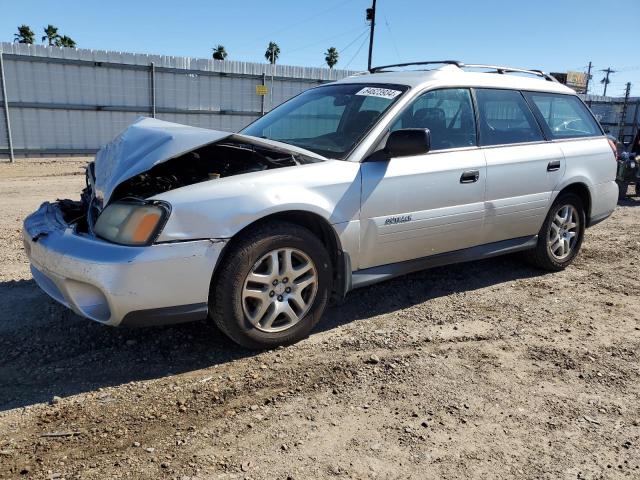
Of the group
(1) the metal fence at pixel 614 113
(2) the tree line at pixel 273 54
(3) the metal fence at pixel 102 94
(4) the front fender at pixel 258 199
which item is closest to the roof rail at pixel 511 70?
(4) the front fender at pixel 258 199

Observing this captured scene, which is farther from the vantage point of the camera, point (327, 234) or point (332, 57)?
point (332, 57)

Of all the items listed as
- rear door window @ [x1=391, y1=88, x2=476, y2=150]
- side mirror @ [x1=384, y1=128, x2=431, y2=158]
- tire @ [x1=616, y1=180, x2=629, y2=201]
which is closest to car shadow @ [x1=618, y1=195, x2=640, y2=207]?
tire @ [x1=616, y1=180, x2=629, y2=201]

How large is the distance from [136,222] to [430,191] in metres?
2.07

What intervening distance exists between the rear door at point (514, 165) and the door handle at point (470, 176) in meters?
0.14

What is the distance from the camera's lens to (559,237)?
5.12m

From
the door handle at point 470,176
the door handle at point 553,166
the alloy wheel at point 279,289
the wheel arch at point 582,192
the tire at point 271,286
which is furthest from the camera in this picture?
the wheel arch at point 582,192

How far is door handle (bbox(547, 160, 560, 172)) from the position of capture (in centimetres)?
470

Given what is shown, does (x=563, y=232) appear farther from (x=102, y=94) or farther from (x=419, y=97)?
(x=102, y=94)

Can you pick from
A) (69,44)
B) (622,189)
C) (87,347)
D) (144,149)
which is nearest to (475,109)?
(144,149)

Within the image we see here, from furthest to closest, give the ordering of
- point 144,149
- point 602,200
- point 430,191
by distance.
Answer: point 602,200 < point 430,191 < point 144,149

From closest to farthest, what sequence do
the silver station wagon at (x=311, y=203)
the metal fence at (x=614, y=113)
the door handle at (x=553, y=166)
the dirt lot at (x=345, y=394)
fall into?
the dirt lot at (x=345, y=394), the silver station wagon at (x=311, y=203), the door handle at (x=553, y=166), the metal fence at (x=614, y=113)

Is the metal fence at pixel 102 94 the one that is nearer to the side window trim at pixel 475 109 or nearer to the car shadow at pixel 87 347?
the car shadow at pixel 87 347

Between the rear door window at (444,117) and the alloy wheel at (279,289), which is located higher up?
the rear door window at (444,117)

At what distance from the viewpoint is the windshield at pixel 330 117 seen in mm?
3785
